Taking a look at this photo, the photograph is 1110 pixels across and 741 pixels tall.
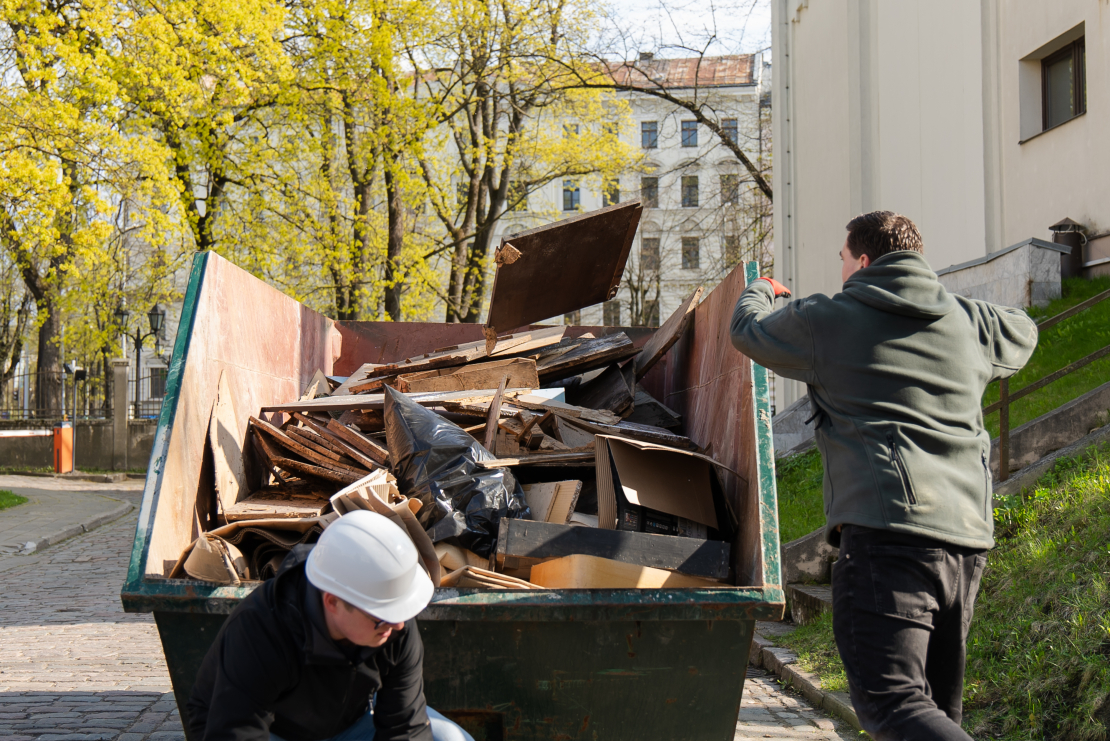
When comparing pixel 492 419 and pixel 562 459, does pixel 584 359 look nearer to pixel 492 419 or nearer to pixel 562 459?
pixel 492 419

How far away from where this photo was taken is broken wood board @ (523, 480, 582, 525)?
3.41m

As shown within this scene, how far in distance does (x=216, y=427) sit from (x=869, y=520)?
8.04 ft

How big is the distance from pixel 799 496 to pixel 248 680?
661cm

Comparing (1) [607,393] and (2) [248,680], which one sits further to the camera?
(1) [607,393]

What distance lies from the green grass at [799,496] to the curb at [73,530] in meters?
8.08

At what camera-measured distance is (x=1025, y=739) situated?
357 cm

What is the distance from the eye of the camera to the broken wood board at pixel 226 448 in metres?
3.46

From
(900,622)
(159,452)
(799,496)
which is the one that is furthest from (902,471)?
(799,496)

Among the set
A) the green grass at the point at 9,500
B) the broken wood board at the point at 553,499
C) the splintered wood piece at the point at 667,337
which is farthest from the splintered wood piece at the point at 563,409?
the green grass at the point at 9,500

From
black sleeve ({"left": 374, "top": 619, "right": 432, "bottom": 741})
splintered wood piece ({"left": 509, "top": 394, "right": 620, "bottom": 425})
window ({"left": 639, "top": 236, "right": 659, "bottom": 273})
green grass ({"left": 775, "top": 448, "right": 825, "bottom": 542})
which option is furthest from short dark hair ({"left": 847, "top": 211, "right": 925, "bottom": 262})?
window ({"left": 639, "top": 236, "right": 659, "bottom": 273})

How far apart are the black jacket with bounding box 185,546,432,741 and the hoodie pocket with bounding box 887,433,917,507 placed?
1433 millimetres

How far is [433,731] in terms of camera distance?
2564 millimetres

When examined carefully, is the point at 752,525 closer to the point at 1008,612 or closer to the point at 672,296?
the point at 1008,612

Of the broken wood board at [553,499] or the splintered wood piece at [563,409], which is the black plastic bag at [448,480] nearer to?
the broken wood board at [553,499]
